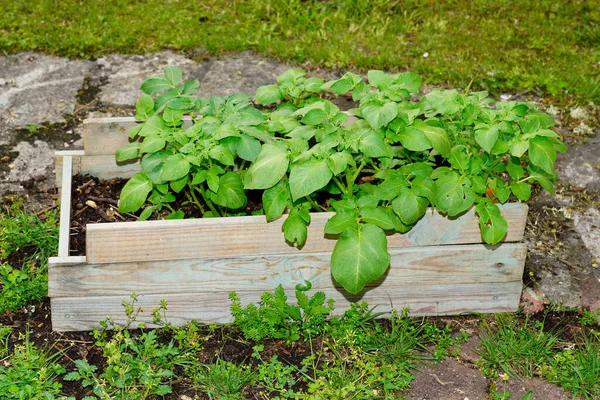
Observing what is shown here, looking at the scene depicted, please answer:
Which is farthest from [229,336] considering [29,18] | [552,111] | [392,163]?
[29,18]

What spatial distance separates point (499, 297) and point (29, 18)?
3.82 meters

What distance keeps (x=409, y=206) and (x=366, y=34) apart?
277 cm

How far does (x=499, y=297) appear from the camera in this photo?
3.69 m

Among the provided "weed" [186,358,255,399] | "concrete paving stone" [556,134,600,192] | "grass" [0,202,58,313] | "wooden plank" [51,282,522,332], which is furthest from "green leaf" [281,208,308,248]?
"concrete paving stone" [556,134,600,192]

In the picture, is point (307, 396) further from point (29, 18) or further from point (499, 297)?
point (29, 18)

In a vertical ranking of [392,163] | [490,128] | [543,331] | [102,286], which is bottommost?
[543,331]

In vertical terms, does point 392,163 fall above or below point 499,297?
above

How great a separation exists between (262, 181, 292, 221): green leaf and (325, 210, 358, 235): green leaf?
188mm

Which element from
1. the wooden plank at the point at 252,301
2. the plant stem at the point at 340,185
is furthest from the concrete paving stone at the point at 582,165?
the plant stem at the point at 340,185

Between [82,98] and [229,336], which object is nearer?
[229,336]

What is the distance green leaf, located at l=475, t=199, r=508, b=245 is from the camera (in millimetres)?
3322

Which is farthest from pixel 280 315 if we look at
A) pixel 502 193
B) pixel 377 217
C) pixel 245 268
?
pixel 502 193

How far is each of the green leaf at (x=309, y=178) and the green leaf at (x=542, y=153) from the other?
0.81 meters

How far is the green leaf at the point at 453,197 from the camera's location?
3.28 m
